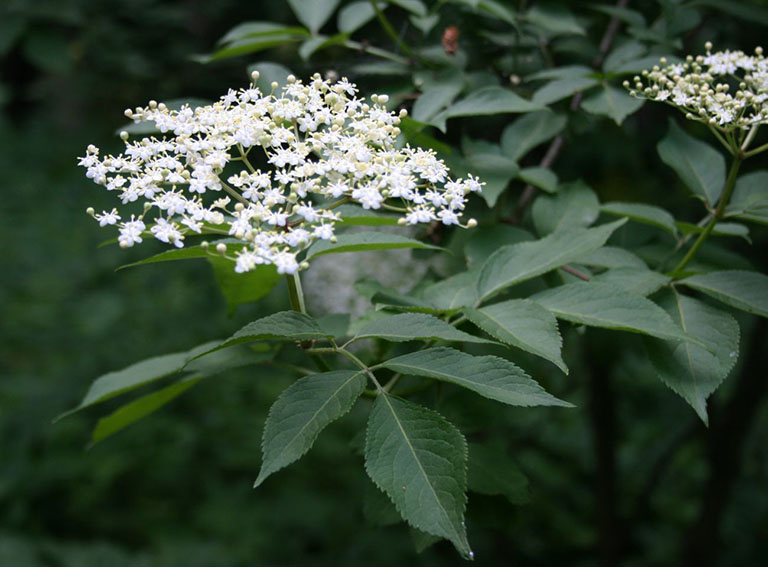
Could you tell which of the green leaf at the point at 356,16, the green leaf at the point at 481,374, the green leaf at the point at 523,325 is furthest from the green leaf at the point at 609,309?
the green leaf at the point at 356,16

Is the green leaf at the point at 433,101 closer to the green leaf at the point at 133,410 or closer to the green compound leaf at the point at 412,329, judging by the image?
the green compound leaf at the point at 412,329

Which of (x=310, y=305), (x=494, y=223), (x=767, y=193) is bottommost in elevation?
(x=310, y=305)

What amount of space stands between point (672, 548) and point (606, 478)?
1.29 metres

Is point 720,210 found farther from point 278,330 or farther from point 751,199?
point 278,330

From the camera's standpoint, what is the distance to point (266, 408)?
4715mm

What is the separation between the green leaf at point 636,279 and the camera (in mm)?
1484

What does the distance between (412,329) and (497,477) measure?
22.8 inches

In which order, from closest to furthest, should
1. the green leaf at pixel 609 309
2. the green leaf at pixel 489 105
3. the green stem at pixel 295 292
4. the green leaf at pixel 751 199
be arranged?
the green leaf at pixel 609 309
the green stem at pixel 295 292
the green leaf at pixel 751 199
the green leaf at pixel 489 105

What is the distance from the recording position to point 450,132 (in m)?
2.37

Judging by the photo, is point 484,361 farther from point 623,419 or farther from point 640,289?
point 623,419

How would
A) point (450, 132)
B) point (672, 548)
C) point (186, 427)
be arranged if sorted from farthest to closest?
1. point (186, 427)
2. point (672, 548)
3. point (450, 132)

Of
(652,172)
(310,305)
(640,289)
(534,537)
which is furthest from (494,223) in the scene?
(534,537)

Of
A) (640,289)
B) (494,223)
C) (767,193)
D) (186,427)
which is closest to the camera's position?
(640,289)

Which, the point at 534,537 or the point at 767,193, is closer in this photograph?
the point at 767,193
